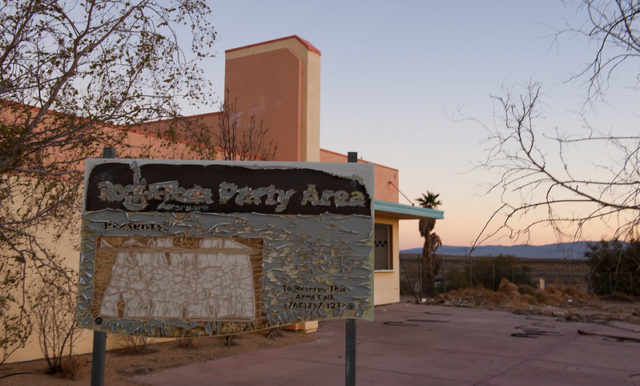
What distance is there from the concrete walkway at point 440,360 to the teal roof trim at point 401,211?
181 inches

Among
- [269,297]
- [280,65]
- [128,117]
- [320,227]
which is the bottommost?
[269,297]

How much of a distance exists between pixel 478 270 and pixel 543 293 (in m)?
10.0

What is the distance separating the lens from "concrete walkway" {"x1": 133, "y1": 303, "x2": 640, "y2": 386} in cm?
841

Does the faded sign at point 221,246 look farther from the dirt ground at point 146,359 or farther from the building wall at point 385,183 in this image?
the building wall at point 385,183

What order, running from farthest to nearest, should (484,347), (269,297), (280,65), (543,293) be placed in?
(543,293), (280,65), (484,347), (269,297)

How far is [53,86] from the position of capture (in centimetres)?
662

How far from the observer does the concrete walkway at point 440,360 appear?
841 cm

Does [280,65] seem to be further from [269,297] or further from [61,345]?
[269,297]

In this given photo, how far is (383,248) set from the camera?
22.7m

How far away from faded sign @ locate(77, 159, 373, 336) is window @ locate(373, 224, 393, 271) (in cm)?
1766

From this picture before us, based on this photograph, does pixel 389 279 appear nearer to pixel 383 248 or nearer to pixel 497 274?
pixel 383 248

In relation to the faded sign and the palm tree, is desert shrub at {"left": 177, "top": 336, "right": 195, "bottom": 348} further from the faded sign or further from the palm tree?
the palm tree

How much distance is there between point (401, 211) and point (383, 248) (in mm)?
3176

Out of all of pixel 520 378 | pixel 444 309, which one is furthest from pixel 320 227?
pixel 444 309
